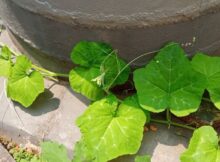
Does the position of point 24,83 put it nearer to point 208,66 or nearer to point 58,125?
point 58,125

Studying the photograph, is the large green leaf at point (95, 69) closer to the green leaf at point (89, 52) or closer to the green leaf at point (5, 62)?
the green leaf at point (89, 52)

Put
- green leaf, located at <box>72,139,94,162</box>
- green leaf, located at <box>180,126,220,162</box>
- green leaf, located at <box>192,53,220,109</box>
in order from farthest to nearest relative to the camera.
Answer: green leaf, located at <box>192,53,220,109</box>
green leaf, located at <box>72,139,94,162</box>
green leaf, located at <box>180,126,220,162</box>

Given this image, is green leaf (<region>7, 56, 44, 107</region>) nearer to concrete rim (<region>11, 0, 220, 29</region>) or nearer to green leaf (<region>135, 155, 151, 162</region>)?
concrete rim (<region>11, 0, 220, 29</region>)

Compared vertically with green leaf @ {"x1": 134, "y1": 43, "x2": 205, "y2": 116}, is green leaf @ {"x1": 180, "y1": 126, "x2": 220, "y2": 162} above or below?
below

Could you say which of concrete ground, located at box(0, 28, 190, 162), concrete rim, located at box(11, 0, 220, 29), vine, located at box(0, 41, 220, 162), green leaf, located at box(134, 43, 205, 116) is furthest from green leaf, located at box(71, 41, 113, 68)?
concrete ground, located at box(0, 28, 190, 162)

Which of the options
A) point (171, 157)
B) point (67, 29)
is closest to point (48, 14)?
point (67, 29)

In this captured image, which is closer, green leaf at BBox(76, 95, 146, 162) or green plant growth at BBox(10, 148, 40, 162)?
green leaf at BBox(76, 95, 146, 162)

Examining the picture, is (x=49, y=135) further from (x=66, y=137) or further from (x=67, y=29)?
(x=67, y=29)

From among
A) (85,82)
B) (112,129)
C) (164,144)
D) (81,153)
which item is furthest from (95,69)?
(164,144)
